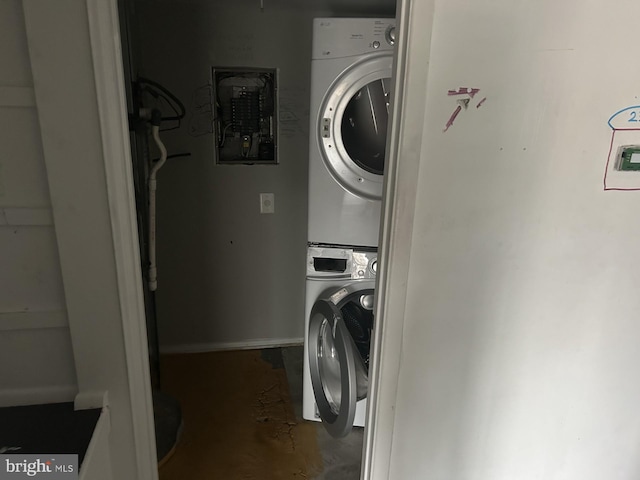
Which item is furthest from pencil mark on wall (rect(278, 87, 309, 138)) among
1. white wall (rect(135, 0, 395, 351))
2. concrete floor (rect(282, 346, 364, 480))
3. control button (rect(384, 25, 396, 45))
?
concrete floor (rect(282, 346, 364, 480))

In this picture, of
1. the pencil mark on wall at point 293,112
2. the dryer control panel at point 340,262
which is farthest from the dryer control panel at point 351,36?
the dryer control panel at point 340,262

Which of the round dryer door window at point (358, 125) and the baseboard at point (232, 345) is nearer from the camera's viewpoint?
the round dryer door window at point (358, 125)

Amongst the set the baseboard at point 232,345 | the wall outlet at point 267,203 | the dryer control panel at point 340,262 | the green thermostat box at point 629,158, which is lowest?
the baseboard at point 232,345


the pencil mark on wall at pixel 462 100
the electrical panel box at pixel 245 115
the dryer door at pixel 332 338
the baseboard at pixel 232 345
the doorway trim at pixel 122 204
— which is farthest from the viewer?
the baseboard at pixel 232 345

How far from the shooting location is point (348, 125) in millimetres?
1772

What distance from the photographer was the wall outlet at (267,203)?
8.02 ft

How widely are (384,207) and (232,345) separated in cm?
192

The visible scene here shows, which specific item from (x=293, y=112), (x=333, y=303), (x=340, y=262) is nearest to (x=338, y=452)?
(x=333, y=303)

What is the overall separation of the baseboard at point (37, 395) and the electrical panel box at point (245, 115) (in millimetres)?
1510

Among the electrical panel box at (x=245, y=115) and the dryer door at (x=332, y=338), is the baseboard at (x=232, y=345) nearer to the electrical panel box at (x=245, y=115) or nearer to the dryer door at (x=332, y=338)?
the dryer door at (x=332, y=338)

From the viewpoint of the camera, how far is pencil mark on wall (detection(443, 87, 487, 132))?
95 centimetres

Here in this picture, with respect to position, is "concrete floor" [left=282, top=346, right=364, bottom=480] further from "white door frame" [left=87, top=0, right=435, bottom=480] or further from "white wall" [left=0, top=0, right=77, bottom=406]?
"white wall" [left=0, top=0, right=77, bottom=406]

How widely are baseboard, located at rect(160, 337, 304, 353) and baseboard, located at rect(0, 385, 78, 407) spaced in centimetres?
158

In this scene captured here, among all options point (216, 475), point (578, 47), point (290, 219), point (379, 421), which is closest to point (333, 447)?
point (216, 475)
